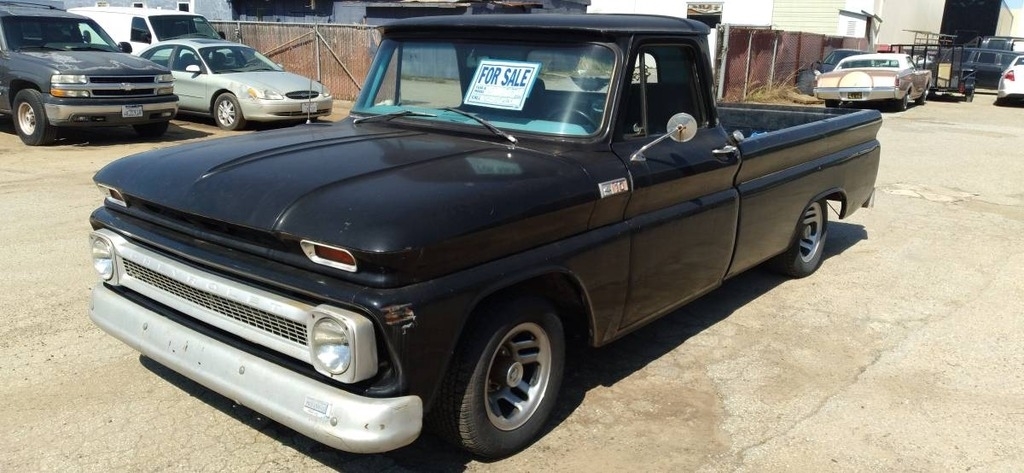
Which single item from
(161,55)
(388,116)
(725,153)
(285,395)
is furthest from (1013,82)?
(285,395)

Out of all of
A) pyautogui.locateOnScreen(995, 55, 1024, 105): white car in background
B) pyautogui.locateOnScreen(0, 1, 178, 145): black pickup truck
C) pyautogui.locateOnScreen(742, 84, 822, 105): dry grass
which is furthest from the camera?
pyautogui.locateOnScreen(995, 55, 1024, 105): white car in background

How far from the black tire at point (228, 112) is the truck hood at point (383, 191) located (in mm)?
10013

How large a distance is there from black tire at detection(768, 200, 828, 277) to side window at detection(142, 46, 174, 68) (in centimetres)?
1195

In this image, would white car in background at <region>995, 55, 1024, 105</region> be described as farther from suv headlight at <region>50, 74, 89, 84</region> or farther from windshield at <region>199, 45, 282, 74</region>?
suv headlight at <region>50, 74, 89, 84</region>

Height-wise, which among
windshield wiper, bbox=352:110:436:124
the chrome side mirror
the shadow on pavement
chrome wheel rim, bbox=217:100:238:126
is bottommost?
the shadow on pavement

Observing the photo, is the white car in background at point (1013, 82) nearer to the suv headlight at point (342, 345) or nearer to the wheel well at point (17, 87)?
the wheel well at point (17, 87)

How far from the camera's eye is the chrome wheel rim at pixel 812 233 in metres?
6.25

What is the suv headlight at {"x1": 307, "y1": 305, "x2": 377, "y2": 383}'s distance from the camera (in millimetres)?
2832

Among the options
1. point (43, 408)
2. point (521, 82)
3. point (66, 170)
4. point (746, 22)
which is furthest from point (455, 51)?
point (746, 22)

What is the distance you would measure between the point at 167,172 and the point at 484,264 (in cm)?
147

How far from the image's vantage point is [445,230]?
298cm

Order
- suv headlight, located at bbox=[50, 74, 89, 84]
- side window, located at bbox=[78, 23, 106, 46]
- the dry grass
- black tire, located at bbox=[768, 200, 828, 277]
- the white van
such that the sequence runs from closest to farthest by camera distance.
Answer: black tire, located at bbox=[768, 200, 828, 277], suv headlight, located at bbox=[50, 74, 89, 84], side window, located at bbox=[78, 23, 106, 46], the white van, the dry grass

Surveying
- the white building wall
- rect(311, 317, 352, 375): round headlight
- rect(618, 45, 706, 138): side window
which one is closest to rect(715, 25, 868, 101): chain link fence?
the white building wall

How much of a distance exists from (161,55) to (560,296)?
13.1 m
